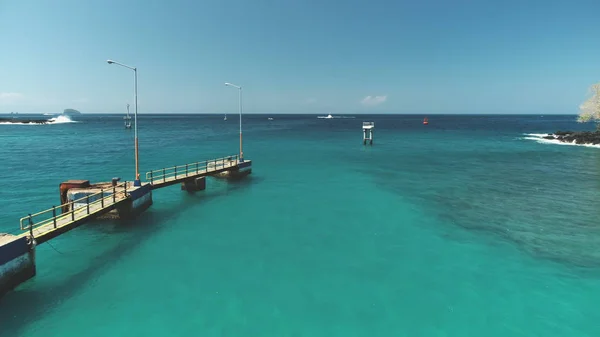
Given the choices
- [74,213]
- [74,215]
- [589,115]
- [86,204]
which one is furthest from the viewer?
[589,115]

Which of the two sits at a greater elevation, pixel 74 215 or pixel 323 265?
pixel 74 215

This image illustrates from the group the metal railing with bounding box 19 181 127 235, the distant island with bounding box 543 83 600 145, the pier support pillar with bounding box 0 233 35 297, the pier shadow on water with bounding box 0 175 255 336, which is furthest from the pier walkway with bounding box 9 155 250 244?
the distant island with bounding box 543 83 600 145

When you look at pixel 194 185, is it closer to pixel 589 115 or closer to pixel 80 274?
pixel 80 274

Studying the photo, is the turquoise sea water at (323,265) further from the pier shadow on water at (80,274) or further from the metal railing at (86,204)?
the metal railing at (86,204)

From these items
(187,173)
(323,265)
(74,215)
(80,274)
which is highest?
(187,173)

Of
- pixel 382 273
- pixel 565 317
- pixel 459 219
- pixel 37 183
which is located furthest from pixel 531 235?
→ pixel 37 183

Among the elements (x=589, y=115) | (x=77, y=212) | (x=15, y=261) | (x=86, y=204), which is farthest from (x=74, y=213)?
(x=589, y=115)

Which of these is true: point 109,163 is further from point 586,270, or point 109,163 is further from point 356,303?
point 586,270

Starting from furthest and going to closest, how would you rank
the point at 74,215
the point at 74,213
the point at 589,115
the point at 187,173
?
the point at 589,115 → the point at 187,173 → the point at 74,213 → the point at 74,215
